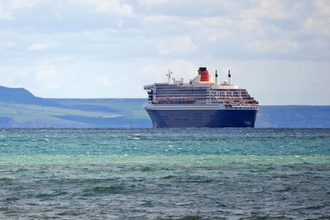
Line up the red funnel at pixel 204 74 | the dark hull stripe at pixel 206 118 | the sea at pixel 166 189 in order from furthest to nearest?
the red funnel at pixel 204 74
the dark hull stripe at pixel 206 118
the sea at pixel 166 189

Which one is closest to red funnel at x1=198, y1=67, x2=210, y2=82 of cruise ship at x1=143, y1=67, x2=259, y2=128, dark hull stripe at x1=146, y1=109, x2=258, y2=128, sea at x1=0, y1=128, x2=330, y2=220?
cruise ship at x1=143, y1=67, x2=259, y2=128

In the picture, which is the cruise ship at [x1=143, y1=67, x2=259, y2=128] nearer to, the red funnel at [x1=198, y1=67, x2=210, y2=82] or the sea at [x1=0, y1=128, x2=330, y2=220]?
the red funnel at [x1=198, y1=67, x2=210, y2=82]

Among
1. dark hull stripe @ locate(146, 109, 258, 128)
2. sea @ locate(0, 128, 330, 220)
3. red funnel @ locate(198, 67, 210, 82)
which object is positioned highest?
red funnel @ locate(198, 67, 210, 82)

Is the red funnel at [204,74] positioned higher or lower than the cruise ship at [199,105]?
higher

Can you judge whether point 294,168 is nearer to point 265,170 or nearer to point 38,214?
point 265,170

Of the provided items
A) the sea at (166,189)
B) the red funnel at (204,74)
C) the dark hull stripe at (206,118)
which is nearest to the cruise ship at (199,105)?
the dark hull stripe at (206,118)

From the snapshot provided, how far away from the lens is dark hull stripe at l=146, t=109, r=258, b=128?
555 feet

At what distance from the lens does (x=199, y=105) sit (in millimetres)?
173125

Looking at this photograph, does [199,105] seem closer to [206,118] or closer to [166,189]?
[206,118]

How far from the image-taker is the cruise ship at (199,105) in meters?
170

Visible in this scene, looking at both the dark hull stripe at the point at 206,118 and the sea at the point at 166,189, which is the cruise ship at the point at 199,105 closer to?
the dark hull stripe at the point at 206,118

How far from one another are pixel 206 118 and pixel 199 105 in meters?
3.69

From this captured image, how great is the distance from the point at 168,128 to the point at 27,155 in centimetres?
11006

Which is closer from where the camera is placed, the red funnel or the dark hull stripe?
the dark hull stripe
